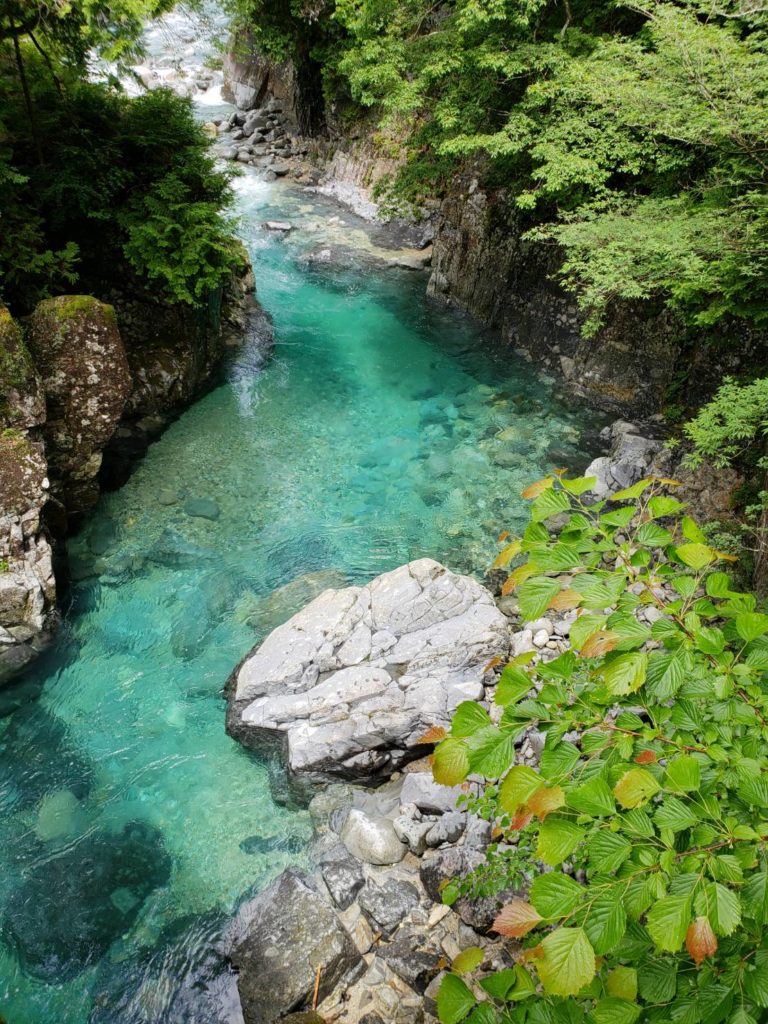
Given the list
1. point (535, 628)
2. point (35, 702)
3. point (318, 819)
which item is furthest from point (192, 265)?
point (318, 819)

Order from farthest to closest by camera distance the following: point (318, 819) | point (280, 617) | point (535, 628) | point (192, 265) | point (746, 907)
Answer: point (192, 265) < point (280, 617) < point (535, 628) < point (318, 819) < point (746, 907)

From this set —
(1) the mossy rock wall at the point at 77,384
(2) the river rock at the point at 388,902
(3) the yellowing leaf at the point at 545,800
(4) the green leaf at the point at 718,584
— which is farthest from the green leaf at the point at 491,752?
(1) the mossy rock wall at the point at 77,384

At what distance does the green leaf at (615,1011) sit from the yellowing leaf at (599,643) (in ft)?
3.36

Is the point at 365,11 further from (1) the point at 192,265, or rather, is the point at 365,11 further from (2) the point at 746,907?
(2) the point at 746,907

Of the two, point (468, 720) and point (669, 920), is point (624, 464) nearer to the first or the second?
point (468, 720)

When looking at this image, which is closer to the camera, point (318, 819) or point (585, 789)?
point (585, 789)

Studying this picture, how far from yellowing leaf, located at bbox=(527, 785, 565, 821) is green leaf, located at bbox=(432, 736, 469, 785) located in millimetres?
239

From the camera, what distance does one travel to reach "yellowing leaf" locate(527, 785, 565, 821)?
1.85 m

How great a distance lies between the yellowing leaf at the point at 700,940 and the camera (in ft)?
5.33

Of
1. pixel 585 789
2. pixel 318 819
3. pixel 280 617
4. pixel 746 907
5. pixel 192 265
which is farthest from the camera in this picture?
pixel 192 265

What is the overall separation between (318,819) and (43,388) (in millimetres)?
6613

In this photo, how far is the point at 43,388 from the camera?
25.9 ft

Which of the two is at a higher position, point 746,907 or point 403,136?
point 403,136

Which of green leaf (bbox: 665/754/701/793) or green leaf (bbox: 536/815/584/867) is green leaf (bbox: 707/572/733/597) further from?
green leaf (bbox: 536/815/584/867)
